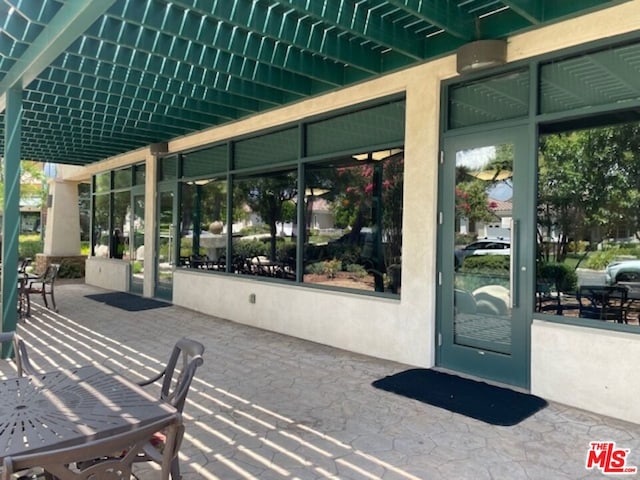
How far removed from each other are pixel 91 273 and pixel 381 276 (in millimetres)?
9207

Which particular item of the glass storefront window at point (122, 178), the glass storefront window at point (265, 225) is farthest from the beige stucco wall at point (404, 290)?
the glass storefront window at point (122, 178)

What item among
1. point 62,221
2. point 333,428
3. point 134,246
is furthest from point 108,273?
point 333,428

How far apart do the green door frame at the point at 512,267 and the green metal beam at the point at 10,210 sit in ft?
14.6

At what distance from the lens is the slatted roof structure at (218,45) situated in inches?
148

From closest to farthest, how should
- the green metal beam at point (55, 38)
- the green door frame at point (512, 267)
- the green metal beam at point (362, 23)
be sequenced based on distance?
1. the green metal beam at point (55, 38)
2. the green metal beam at point (362, 23)
3. the green door frame at point (512, 267)

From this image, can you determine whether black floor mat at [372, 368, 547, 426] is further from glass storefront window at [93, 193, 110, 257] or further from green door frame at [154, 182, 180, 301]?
glass storefront window at [93, 193, 110, 257]

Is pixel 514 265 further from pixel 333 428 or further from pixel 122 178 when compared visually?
pixel 122 178

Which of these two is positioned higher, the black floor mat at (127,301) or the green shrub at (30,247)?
the green shrub at (30,247)

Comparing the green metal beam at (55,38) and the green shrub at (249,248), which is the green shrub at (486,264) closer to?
the green shrub at (249,248)

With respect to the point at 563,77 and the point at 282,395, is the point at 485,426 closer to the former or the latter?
the point at 282,395

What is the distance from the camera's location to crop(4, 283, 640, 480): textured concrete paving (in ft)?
8.77

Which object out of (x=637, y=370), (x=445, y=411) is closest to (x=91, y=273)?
(x=445, y=411)

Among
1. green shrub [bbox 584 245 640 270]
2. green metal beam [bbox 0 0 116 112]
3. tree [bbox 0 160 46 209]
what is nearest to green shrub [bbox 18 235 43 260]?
tree [bbox 0 160 46 209]

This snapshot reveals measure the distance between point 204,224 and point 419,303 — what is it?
4.53 meters
